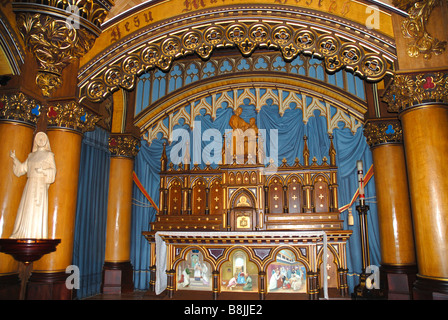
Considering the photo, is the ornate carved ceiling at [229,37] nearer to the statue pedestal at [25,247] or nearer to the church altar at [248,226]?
the statue pedestal at [25,247]

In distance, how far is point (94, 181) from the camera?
9086 millimetres

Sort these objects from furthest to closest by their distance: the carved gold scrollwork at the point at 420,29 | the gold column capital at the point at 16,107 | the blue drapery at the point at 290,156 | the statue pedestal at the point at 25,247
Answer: the blue drapery at the point at 290,156
the gold column capital at the point at 16,107
the carved gold scrollwork at the point at 420,29
the statue pedestal at the point at 25,247

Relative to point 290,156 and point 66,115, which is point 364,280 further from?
point 66,115

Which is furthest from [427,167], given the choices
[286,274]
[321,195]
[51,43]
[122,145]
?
[122,145]

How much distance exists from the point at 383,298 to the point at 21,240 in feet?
23.4

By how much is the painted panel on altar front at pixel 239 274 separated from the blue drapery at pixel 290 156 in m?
2.86

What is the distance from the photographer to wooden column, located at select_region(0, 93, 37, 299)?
5934mm

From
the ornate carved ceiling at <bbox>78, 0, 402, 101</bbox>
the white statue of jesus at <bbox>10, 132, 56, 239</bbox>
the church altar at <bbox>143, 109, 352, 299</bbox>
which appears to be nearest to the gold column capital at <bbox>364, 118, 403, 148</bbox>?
the church altar at <bbox>143, 109, 352, 299</bbox>

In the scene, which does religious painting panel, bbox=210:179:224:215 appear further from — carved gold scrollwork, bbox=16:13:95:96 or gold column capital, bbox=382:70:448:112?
gold column capital, bbox=382:70:448:112

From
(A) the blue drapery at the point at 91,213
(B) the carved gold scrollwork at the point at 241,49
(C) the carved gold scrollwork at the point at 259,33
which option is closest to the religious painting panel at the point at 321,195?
(B) the carved gold scrollwork at the point at 241,49

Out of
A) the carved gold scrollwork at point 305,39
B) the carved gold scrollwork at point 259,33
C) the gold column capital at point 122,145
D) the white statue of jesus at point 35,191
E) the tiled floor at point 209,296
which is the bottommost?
the tiled floor at point 209,296

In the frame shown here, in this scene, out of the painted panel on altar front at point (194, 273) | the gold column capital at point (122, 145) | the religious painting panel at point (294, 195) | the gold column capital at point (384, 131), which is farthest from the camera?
the gold column capital at point (122, 145)

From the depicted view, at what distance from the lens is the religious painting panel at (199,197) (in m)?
10.1

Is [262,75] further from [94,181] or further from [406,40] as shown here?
[94,181]
